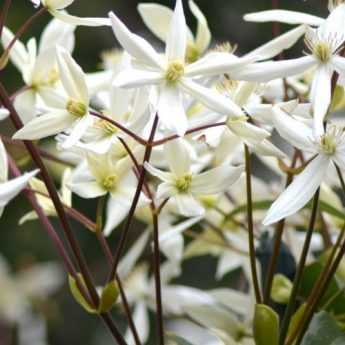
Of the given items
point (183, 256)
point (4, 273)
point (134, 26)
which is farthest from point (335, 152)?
point (134, 26)

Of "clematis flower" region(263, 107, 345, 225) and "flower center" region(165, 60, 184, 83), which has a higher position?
"flower center" region(165, 60, 184, 83)

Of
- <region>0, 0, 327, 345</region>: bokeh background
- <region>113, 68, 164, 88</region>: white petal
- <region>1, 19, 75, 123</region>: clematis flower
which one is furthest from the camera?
<region>0, 0, 327, 345</region>: bokeh background

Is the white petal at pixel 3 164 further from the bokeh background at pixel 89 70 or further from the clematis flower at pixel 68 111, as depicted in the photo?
the bokeh background at pixel 89 70

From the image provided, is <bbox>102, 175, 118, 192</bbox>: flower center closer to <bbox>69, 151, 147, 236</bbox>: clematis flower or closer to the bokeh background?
<bbox>69, 151, 147, 236</bbox>: clematis flower

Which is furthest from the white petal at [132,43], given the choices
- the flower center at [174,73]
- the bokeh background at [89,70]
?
the bokeh background at [89,70]

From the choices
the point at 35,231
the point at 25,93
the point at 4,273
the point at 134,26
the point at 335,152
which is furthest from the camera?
the point at 134,26

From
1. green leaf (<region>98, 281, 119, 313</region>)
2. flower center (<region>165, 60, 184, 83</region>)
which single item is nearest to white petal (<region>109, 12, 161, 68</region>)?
flower center (<region>165, 60, 184, 83</region>)

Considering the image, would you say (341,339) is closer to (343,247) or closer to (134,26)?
(343,247)
